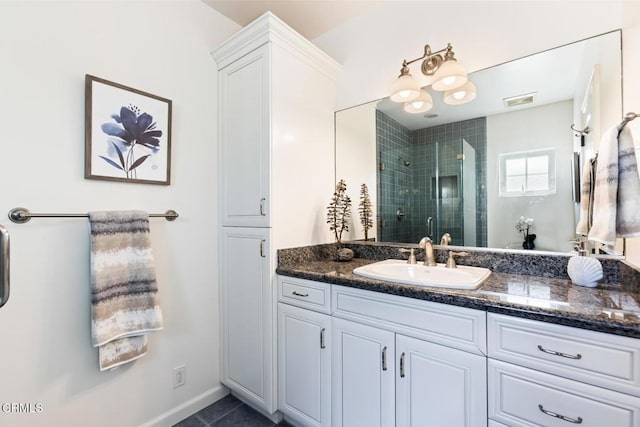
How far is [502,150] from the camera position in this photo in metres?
1.51

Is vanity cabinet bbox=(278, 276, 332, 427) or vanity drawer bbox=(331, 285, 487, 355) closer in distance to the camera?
vanity drawer bbox=(331, 285, 487, 355)

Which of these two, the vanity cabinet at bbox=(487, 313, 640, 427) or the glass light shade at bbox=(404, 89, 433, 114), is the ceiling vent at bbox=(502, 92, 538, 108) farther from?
the vanity cabinet at bbox=(487, 313, 640, 427)

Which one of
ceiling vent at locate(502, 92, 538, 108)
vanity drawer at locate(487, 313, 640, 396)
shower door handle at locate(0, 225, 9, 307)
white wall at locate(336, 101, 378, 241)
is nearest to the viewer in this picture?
shower door handle at locate(0, 225, 9, 307)

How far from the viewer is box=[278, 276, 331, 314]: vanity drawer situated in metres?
1.46

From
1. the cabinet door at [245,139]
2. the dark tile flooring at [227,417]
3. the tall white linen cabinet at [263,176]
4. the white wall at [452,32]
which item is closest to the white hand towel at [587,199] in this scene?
the white wall at [452,32]

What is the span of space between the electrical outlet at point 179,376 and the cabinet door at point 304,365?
0.60 metres

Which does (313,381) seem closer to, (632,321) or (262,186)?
(262,186)

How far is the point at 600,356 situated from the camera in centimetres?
84

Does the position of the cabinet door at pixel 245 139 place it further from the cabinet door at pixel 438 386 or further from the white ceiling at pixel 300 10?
the cabinet door at pixel 438 386

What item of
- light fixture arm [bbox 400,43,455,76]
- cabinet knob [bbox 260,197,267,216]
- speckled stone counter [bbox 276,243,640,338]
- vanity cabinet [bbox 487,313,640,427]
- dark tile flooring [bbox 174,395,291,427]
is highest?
light fixture arm [bbox 400,43,455,76]

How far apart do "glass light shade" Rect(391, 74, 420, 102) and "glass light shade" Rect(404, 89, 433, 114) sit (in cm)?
3

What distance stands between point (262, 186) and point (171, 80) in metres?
0.85

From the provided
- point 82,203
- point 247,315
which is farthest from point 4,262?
point 247,315

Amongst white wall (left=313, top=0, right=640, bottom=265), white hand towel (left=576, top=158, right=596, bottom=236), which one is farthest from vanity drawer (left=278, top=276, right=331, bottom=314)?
white wall (left=313, top=0, right=640, bottom=265)
